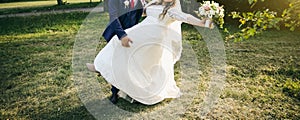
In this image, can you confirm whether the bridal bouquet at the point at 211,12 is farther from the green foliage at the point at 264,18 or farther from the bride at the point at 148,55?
the green foliage at the point at 264,18

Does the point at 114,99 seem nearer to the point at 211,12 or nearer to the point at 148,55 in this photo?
the point at 148,55

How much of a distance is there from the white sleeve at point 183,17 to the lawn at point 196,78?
1130 mm

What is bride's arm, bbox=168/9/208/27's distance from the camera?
133 inches

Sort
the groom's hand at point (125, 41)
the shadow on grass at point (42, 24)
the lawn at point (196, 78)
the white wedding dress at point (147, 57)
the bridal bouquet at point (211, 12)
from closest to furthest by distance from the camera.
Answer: the bridal bouquet at point (211, 12) < the groom's hand at point (125, 41) < the white wedding dress at point (147, 57) < the lawn at point (196, 78) < the shadow on grass at point (42, 24)

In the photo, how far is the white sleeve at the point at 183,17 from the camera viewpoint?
339 centimetres

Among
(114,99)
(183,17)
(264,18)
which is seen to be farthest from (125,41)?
(264,18)

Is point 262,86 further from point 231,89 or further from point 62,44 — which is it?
point 62,44

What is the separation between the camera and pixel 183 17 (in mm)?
3426

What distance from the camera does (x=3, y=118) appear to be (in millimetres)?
3875

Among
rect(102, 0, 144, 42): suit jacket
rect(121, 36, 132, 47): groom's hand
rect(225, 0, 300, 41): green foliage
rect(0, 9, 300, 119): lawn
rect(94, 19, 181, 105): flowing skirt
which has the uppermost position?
rect(225, 0, 300, 41): green foliage

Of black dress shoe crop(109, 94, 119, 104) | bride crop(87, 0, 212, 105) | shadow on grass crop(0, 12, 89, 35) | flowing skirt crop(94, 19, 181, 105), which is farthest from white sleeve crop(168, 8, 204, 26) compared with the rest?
shadow on grass crop(0, 12, 89, 35)

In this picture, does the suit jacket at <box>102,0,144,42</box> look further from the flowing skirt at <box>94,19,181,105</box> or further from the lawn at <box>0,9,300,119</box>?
the lawn at <box>0,9,300,119</box>

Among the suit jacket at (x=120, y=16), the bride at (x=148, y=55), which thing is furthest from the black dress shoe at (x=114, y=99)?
the suit jacket at (x=120, y=16)

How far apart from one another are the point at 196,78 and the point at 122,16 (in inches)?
77.7
